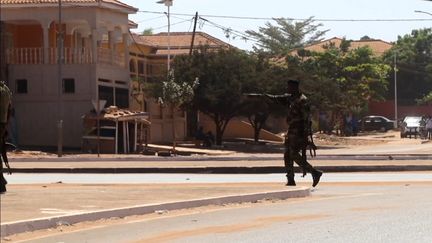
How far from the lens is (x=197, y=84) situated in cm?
5056

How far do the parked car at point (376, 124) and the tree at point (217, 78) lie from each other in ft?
119

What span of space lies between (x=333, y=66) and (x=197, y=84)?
36.7 meters

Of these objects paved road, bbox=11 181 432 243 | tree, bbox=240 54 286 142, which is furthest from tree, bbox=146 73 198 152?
paved road, bbox=11 181 432 243

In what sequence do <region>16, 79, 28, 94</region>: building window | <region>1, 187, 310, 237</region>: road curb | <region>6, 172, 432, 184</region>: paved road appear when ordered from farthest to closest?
<region>16, 79, 28, 94</region>: building window, <region>6, 172, 432, 184</region>: paved road, <region>1, 187, 310, 237</region>: road curb

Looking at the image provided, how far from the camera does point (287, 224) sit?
1247cm

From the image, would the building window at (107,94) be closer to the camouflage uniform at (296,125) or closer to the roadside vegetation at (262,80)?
the roadside vegetation at (262,80)

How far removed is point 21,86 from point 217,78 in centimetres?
1120

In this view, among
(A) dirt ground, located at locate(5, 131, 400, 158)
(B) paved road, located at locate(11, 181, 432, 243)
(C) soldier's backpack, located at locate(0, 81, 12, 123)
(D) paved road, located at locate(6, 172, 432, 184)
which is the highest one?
(C) soldier's backpack, located at locate(0, 81, 12, 123)

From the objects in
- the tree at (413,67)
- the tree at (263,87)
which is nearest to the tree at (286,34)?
the tree at (413,67)

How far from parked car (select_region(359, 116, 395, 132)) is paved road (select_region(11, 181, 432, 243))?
71.9 metres

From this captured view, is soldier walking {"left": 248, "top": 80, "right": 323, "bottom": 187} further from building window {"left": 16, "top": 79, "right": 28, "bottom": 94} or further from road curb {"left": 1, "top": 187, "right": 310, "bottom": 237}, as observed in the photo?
building window {"left": 16, "top": 79, "right": 28, "bottom": 94}

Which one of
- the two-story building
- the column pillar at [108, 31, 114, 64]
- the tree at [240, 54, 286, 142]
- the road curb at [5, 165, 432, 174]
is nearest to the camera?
the road curb at [5, 165, 432, 174]

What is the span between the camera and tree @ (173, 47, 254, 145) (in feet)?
170

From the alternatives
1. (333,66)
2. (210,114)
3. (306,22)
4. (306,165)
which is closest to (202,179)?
(306,165)
